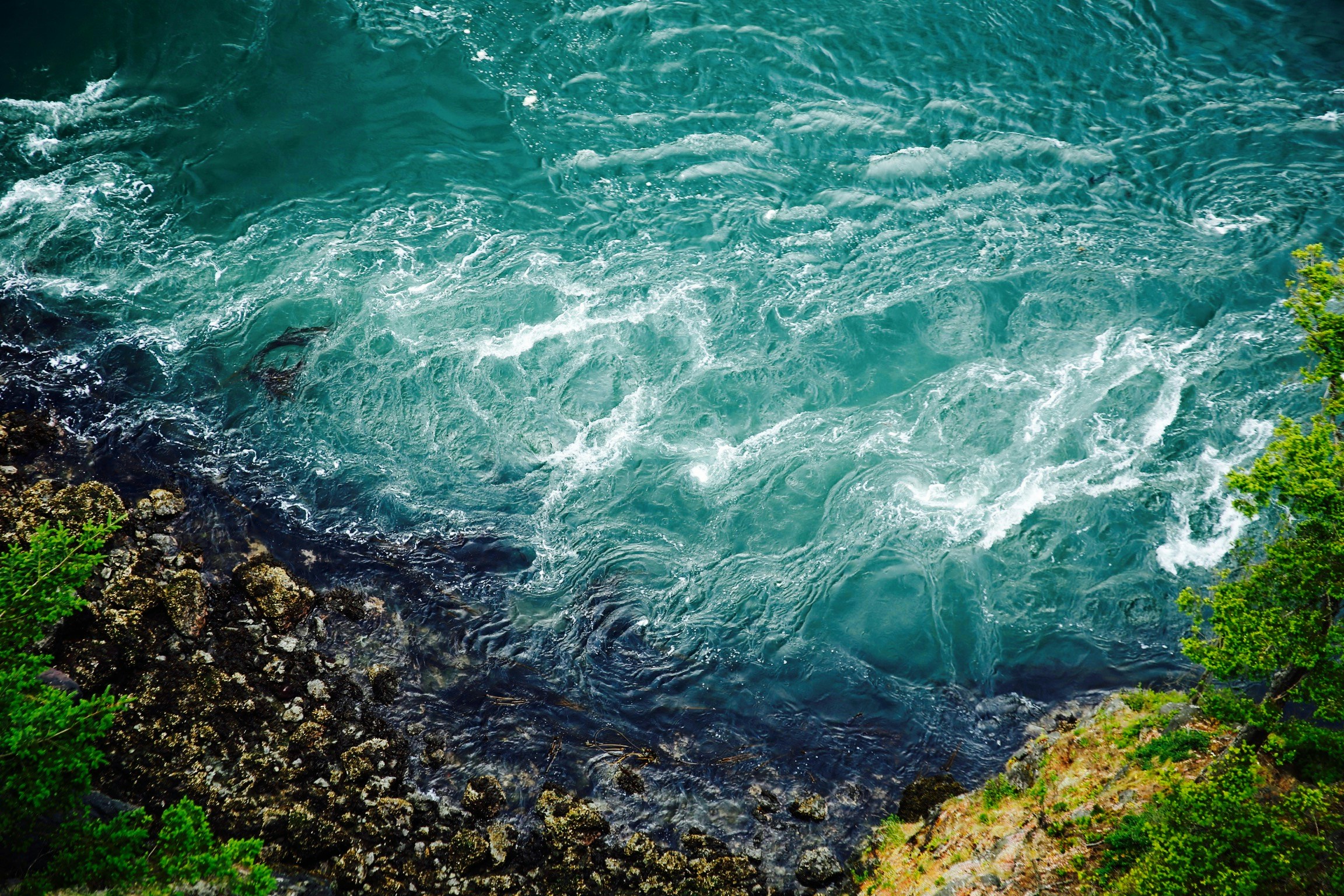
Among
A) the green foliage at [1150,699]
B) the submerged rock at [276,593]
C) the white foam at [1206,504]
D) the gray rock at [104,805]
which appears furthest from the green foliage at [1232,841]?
→ the gray rock at [104,805]

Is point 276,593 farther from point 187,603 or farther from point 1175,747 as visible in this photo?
point 1175,747

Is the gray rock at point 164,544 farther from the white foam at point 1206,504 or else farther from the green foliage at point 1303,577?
the white foam at point 1206,504

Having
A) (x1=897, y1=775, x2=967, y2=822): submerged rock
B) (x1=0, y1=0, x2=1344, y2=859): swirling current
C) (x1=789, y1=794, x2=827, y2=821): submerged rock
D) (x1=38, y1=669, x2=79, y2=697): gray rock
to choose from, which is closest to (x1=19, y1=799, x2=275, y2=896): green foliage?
(x1=38, y1=669, x2=79, y2=697): gray rock

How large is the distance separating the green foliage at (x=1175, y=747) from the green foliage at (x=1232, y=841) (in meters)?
1.69

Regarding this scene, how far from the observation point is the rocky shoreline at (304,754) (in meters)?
16.5

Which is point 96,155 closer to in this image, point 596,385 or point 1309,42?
point 596,385

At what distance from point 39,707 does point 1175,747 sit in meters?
21.9

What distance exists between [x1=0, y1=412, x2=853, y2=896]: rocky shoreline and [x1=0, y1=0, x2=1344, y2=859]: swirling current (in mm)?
1207

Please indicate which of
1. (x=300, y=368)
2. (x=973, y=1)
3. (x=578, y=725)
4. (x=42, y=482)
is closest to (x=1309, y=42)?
(x=973, y=1)

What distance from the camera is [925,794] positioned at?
1833cm

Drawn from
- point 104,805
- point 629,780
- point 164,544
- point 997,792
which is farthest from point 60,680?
point 997,792

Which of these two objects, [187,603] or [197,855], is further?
[187,603]

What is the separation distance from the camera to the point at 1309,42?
29391 millimetres

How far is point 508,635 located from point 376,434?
26.0ft
